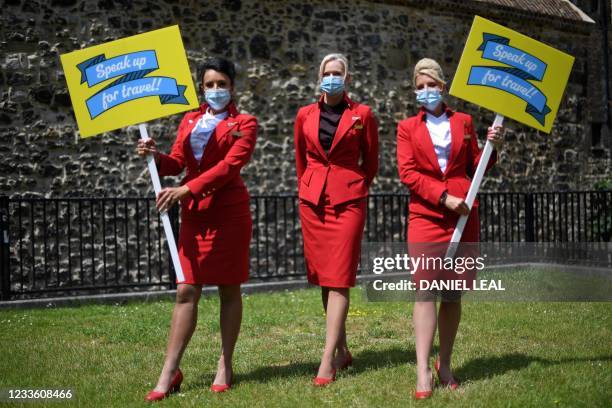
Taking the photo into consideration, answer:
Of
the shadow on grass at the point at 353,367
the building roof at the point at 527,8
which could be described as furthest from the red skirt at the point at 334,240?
the building roof at the point at 527,8

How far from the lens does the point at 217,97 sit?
15.5 feet

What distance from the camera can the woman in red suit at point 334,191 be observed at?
4.81 metres

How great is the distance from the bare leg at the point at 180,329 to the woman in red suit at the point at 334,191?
33.2 inches

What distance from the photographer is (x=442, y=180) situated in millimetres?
4562

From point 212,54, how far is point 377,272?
3948mm

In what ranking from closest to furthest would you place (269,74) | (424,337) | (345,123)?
1. (424,337)
2. (345,123)
3. (269,74)

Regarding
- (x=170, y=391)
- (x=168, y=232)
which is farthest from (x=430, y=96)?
(x=170, y=391)

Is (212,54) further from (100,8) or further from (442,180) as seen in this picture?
(442,180)

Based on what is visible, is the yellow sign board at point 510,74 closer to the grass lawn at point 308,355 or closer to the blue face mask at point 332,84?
the blue face mask at point 332,84

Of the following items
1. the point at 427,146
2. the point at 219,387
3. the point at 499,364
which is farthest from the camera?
the point at 499,364

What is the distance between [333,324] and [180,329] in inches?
37.4

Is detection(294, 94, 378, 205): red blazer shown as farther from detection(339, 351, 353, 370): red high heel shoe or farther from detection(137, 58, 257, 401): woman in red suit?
detection(339, 351, 353, 370): red high heel shoe

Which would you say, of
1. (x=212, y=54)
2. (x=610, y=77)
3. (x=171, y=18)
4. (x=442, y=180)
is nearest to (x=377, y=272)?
(x=212, y=54)

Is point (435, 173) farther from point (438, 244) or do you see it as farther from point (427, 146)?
point (438, 244)
